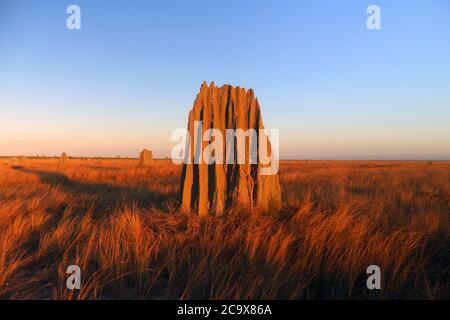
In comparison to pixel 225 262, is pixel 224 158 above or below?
above

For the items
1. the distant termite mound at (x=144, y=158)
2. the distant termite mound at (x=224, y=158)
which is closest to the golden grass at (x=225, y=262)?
the distant termite mound at (x=224, y=158)

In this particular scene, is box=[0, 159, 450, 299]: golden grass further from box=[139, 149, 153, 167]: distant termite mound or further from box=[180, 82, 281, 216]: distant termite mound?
box=[139, 149, 153, 167]: distant termite mound

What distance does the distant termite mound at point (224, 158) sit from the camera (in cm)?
421

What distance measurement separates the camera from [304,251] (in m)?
2.64

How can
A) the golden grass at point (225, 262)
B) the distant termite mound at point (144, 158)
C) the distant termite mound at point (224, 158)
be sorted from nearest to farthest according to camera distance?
the golden grass at point (225, 262)
the distant termite mound at point (224, 158)
the distant termite mound at point (144, 158)

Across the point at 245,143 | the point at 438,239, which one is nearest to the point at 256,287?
the point at 245,143

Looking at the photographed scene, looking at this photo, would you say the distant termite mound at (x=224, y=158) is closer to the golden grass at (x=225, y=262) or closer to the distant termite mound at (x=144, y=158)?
the golden grass at (x=225, y=262)

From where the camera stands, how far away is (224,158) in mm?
4426

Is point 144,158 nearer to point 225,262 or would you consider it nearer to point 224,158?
point 224,158

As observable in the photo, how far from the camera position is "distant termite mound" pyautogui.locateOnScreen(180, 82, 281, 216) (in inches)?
166

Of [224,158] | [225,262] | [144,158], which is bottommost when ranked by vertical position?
[225,262]

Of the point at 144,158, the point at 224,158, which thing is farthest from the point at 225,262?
the point at 144,158
